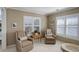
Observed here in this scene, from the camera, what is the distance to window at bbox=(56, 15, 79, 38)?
2.17 meters

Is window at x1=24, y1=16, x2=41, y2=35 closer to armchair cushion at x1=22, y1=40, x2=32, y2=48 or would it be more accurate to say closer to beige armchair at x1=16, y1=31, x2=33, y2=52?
beige armchair at x1=16, y1=31, x2=33, y2=52

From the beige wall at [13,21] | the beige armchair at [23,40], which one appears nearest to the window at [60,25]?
the beige wall at [13,21]

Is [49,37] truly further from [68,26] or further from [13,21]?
[13,21]

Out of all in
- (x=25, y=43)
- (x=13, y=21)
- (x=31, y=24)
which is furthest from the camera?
(x=25, y=43)

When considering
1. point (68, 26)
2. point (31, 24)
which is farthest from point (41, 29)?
point (68, 26)

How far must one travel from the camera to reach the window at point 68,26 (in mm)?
2172

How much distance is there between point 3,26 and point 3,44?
50 centimetres

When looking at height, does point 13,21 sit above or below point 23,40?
above

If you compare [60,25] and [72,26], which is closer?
[72,26]

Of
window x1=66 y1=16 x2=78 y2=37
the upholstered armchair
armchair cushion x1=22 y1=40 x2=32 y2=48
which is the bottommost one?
armchair cushion x1=22 y1=40 x2=32 y2=48

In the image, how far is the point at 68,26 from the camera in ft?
7.55

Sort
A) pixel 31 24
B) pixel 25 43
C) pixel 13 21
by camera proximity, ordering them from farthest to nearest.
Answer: pixel 25 43, pixel 31 24, pixel 13 21

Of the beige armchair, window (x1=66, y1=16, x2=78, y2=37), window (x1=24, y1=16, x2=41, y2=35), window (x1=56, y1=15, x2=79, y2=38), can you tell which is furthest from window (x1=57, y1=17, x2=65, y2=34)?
the beige armchair
